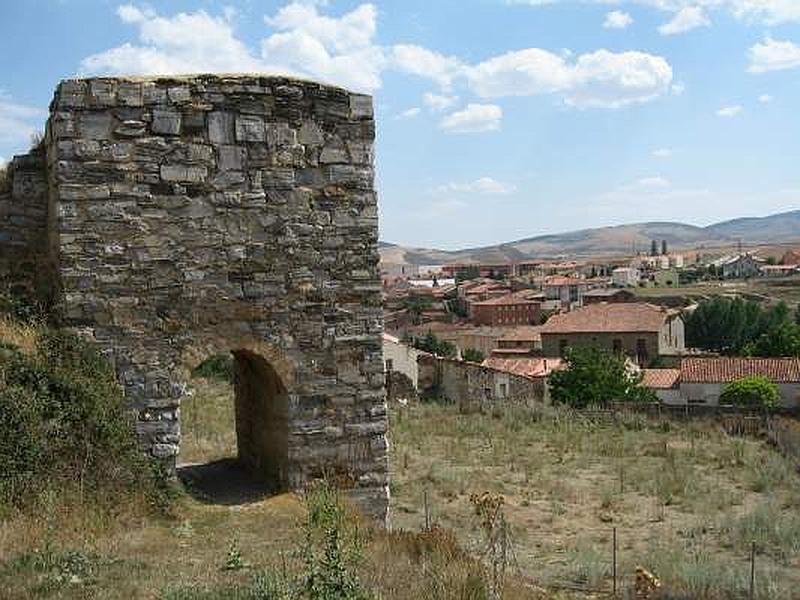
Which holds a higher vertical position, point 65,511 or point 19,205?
point 19,205

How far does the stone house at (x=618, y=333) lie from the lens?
174 ft

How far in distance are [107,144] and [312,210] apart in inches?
76.8

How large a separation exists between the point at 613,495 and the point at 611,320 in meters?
44.3

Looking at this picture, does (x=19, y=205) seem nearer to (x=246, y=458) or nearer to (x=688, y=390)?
(x=246, y=458)

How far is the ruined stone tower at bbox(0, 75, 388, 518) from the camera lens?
729cm

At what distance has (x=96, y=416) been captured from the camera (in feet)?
22.7

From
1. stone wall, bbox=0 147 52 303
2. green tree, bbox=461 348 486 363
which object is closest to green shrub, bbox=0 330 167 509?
stone wall, bbox=0 147 52 303

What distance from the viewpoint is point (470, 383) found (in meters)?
29.6

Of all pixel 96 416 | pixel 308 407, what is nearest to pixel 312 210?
pixel 308 407

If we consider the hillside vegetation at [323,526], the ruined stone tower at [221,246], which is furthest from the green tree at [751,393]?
the ruined stone tower at [221,246]

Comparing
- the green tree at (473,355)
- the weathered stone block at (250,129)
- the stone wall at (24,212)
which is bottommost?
the green tree at (473,355)

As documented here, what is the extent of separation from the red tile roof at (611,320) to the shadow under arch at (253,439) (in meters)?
46.0

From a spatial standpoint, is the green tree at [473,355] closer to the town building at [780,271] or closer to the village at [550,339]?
the village at [550,339]

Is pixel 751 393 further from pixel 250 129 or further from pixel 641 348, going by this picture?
pixel 250 129
